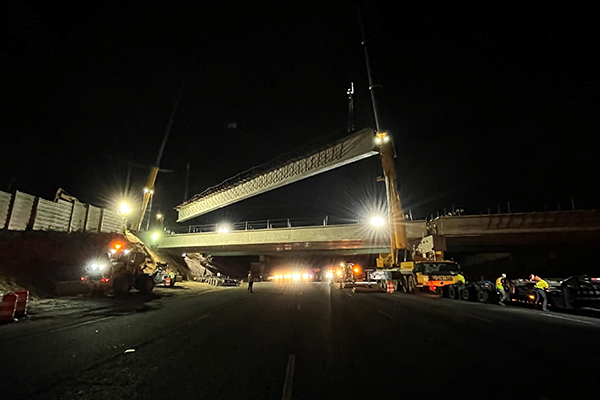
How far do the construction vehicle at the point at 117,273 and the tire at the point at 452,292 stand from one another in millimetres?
18892

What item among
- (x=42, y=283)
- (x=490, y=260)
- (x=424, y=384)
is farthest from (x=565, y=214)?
(x=42, y=283)

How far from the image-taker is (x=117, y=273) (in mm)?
18141

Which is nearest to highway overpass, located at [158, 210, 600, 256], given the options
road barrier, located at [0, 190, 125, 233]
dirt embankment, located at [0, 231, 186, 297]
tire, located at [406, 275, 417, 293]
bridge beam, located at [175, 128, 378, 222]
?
bridge beam, located at [175, 128, 378, 222]

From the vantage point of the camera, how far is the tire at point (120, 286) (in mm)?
17688

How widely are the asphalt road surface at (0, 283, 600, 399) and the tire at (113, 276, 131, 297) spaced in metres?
7.74

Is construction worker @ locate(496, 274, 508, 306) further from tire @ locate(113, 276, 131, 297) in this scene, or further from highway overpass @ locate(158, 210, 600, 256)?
tire @ locate(113, 276, 131, 297)

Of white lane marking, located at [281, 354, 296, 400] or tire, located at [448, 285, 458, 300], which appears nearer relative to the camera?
white lane marking, located at [281, 354, 296, 400]

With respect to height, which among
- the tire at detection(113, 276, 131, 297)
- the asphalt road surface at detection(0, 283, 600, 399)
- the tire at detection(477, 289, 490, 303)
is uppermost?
the tire at detection(113, 276, 131, 297)

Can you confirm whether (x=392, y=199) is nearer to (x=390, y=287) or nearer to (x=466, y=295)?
(x=390, y=287)

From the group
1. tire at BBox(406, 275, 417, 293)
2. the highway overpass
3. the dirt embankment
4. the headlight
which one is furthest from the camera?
the highway overpass

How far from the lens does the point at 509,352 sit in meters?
6.46

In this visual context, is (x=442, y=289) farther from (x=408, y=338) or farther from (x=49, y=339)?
(x=49, y=339)

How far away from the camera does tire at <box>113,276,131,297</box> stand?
58.0ft

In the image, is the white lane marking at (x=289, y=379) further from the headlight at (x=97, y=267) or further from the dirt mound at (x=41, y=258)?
the dirt mound at (x=41, y=258)
